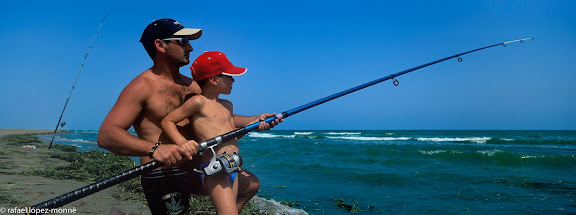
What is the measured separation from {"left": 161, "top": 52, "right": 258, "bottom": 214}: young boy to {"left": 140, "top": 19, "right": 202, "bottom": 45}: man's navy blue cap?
0.27m

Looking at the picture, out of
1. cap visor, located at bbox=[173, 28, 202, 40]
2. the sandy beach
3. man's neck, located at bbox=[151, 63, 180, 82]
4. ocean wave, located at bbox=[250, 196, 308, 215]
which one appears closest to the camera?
cap visor, located at bbox=[173, 28, 202, 40]

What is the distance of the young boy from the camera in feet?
8.75

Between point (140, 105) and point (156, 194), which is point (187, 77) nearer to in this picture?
point (140, 105)

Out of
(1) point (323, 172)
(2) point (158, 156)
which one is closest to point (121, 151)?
(2) point (158, 156)

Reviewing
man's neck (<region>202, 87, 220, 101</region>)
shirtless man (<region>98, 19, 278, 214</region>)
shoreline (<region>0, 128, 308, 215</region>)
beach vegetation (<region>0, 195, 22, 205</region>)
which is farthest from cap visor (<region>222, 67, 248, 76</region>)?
beach vegetation (<region>0, 195, 22, 205</region>)

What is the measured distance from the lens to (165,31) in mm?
2598

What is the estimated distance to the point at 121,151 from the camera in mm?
2414

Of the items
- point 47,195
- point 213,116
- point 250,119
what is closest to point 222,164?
point 213,116

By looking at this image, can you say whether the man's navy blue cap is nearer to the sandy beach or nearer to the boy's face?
the boy's face

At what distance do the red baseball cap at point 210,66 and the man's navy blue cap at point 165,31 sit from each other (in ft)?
0.71

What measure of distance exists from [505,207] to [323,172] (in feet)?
17.8

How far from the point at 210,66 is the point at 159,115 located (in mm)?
500

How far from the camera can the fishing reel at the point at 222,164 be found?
262 cm

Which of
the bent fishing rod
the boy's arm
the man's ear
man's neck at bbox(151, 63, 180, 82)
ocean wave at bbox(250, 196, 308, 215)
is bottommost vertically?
ocean wave at bbox(250, 196, 308, 215)
